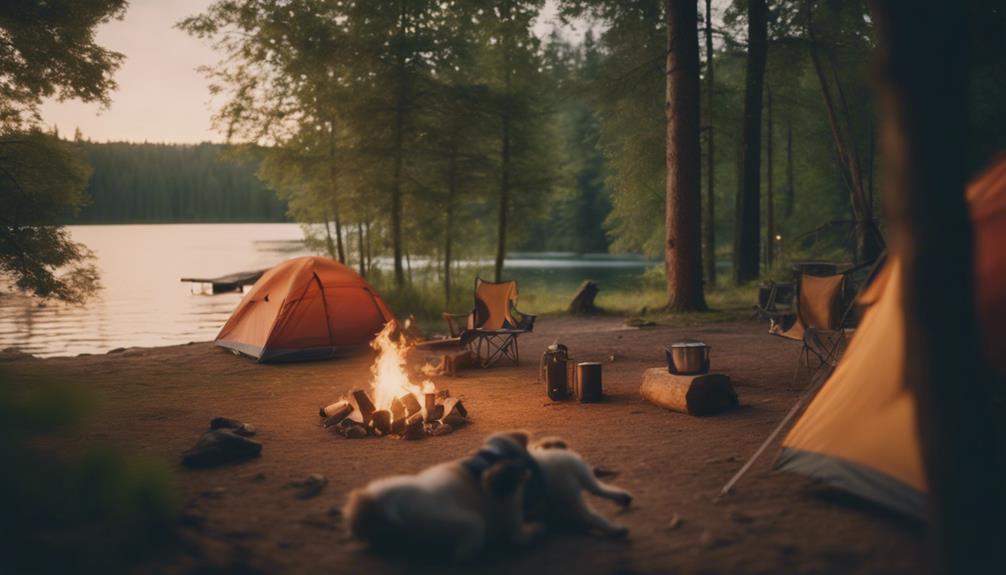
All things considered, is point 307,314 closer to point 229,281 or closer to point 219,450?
point 219,450

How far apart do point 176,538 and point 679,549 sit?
8.23ft

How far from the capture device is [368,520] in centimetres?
368

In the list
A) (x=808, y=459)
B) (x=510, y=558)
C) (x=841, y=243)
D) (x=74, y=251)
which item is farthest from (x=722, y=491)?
(x=841, y=243)

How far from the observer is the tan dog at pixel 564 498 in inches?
156

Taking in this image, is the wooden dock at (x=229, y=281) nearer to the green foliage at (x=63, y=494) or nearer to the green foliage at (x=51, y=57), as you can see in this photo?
the green foliage at (x=51, y=57)

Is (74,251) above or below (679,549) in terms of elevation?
above

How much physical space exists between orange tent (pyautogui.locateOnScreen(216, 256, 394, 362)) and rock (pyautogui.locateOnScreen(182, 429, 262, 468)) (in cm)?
522

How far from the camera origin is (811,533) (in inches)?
152

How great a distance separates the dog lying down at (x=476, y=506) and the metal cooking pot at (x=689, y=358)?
3.33 metres

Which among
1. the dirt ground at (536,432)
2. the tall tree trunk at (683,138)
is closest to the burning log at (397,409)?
the dirt ground at (536,432)

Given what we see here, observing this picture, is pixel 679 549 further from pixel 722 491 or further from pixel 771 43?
pixel 771 43

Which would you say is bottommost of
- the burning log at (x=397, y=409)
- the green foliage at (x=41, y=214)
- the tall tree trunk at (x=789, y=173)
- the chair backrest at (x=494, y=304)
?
the burning log at (x=397, y=409)

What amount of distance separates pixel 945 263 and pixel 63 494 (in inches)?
128

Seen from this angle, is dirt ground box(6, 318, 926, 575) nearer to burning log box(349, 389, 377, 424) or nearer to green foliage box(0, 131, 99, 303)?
burning log box(349, 389, 377, 424)
